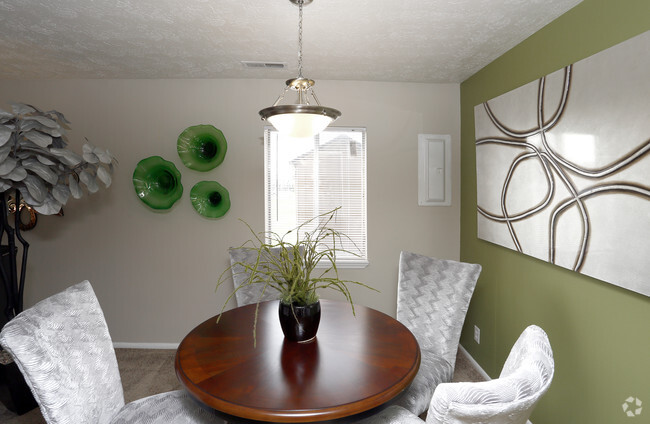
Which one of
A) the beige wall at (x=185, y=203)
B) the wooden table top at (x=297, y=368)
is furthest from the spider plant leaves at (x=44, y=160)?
the wooden table top at (x=297, y=368)

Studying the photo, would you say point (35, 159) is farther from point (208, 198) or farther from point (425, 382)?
point (425, 382)

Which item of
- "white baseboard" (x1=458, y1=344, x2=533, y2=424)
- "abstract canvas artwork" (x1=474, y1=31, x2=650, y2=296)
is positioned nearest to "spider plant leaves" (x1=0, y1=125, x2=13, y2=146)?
"abstract canvas artwork" (x1=474, y1=31, x2=650, y2=296)

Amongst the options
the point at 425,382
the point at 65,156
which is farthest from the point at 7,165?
the point at 425,382

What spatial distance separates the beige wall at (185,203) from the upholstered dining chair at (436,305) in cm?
94

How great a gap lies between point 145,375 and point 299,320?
1.98 meters

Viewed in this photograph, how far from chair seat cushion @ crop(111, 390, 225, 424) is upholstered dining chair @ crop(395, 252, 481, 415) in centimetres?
112

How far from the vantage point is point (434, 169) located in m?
3.19

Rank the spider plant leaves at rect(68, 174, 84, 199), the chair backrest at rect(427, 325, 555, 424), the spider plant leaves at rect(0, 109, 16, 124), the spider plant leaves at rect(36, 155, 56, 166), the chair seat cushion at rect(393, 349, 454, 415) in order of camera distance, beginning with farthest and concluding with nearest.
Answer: the spider plant leaves at rect(68, 174, 84, 199), the spider plant leaves at rect(36, 155, 56, 166), the spider plant leaves at rect(0, 109, 16, 124), the chair seat cushion at rect(393, 349, 454, 415), the chair backrest at rect(427, 325, 555, 424)

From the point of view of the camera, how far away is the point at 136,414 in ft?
4.82

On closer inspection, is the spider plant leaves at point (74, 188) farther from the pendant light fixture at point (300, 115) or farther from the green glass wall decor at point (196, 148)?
the pendant light fixture at point (300, 115)

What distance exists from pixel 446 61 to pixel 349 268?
6.29 feet

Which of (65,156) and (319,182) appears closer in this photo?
(65,156)

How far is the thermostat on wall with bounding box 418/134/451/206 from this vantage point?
318 cm

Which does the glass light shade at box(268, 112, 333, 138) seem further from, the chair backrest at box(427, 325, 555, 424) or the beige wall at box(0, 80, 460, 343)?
the beige wall at box(0, 80, 460, 343)
